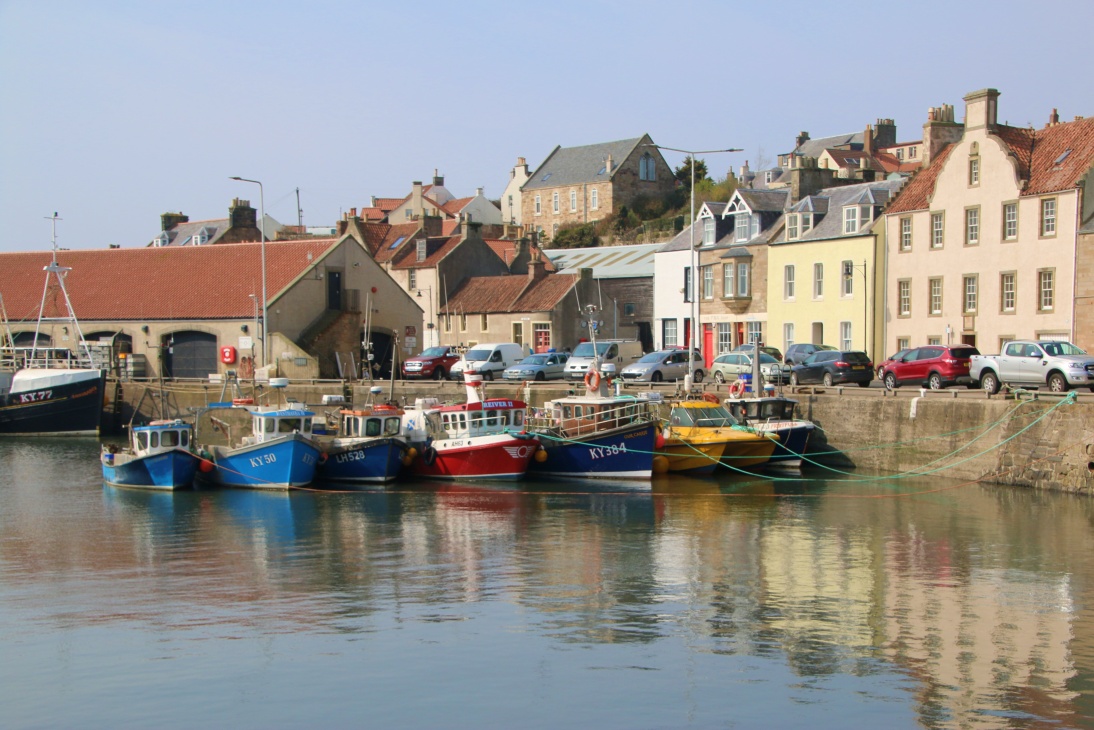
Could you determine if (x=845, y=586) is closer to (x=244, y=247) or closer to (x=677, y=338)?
(x=677, y=338)

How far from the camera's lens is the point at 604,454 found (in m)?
36.9

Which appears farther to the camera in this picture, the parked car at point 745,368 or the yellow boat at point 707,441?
the parked car at point 745,368

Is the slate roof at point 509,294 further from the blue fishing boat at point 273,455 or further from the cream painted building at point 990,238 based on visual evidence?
the blue fishing boat at point 273,455

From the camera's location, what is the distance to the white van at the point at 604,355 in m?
47.8

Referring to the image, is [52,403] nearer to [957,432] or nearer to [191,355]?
[191,355]

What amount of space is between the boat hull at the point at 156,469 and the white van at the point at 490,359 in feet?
52.7

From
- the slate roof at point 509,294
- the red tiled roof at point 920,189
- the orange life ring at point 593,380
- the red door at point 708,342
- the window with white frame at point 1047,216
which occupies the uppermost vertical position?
the red tiled roof at point 920,189

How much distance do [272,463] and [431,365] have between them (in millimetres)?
18517

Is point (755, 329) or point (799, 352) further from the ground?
point (755, 329)

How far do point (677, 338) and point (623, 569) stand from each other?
125 feet

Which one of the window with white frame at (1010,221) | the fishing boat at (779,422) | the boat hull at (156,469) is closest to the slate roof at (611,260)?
the window with white frame at (1010,221)

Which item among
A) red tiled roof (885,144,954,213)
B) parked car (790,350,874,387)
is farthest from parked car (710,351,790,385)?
red tiled roof (885,144,954,213)

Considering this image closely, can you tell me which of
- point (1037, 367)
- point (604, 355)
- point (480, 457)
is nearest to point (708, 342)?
point (604, 355)

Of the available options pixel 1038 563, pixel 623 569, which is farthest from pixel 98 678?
pixel 1038 563
